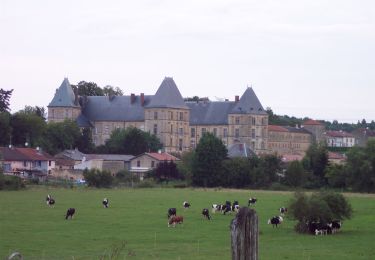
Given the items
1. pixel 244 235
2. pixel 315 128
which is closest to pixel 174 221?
pixel 244 235

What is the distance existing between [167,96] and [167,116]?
3.26 metres

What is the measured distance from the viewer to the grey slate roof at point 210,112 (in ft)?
490

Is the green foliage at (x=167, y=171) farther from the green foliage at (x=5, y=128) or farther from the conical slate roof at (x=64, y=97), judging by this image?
the conical slate roof at (x=64, y=97)

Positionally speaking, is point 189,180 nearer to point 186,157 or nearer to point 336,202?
point 186,157

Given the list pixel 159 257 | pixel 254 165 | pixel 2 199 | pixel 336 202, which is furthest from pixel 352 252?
pixel 254 165

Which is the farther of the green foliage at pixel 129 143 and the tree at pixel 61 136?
the green foliage at pixel 129 143

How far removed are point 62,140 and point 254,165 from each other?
1705 inches

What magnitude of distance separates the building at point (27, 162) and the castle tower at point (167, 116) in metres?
45.3

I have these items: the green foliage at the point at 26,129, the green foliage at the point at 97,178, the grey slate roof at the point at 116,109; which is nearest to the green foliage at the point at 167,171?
the green foliage at the point at 97,178

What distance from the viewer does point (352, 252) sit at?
25281mm

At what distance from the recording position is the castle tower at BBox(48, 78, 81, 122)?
5728 inches

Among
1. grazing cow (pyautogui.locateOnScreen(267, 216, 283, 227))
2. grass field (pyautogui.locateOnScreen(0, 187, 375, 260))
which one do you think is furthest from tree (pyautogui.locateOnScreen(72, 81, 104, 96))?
grazing cow (pyautogui.locateOnScreen(267, 216, 283, 227))

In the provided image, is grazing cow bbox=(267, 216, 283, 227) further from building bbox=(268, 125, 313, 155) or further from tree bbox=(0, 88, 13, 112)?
Answer: building bbox=(268, 125, 313, 155)

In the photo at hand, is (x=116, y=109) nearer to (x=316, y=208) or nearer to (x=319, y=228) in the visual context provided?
(x=316, y=208)
